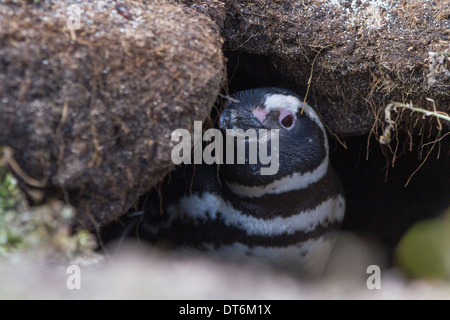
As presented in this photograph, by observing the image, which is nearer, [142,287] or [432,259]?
[142,287]

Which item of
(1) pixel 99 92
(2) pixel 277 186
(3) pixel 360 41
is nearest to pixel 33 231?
(1) pixel 99 92

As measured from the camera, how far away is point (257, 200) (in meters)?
2.23

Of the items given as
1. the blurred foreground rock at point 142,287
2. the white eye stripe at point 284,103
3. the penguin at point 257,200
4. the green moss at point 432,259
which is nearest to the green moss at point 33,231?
the blurred foreground rock at point 142,287

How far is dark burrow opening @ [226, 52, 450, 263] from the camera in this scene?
2.80 metres

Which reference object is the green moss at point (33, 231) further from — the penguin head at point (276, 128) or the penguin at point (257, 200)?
the penguin head at point (276, 128)

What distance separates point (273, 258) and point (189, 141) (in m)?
0.82

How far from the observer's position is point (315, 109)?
2.48 meters

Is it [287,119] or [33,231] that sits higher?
[287,119]

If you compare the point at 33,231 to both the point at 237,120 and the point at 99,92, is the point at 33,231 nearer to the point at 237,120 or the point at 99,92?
the point at 99,92

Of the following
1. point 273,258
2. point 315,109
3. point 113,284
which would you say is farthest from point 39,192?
point 315,109

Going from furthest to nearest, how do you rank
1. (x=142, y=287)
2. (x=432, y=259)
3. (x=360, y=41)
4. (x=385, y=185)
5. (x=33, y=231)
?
(x=385, y=185), (x=360, y=41), (x=432, y=259), (x=33, y=231), (x=142, y=287)

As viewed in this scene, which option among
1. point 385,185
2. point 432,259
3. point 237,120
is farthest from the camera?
point 385,185

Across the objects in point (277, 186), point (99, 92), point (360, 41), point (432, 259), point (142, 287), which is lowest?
point (432, 259)

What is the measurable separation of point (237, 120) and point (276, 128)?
184 millimetres
